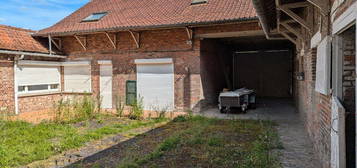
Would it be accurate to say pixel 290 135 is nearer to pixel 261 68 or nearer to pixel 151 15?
pixel 151 15

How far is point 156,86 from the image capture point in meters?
11.4

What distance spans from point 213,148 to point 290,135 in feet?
7.73

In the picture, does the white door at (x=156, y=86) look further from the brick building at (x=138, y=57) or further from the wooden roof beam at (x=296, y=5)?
the wooden roof beam at (x=296, y=5)

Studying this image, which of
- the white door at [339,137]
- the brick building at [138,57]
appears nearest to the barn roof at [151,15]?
the brick building at [138,57]

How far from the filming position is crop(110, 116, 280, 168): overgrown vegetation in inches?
189

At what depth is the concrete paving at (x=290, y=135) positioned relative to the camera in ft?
15.5

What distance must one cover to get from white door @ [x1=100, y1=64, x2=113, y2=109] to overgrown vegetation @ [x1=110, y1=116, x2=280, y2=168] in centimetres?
498

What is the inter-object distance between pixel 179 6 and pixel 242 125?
671cm

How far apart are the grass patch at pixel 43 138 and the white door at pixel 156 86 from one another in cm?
182

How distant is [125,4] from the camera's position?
14.4 meters

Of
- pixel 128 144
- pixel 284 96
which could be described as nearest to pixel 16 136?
pixel 128 144

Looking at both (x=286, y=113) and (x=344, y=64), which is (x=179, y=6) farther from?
(x=344, y=64)

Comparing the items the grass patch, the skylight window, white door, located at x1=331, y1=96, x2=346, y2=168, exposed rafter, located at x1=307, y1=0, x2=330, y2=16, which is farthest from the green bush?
the skylight window

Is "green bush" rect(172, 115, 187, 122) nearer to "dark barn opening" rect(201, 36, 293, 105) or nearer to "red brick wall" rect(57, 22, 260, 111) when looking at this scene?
"red brick wall" rect(57, 22, 260, 111)
